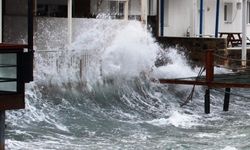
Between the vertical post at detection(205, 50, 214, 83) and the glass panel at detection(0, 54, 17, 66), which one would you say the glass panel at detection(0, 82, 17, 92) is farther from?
the vertical post at detection(205, 50, 214, 83)

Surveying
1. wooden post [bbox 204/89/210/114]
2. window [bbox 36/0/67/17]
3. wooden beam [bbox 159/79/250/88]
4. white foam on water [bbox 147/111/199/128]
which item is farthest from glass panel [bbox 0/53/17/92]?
window [bbox 36/0/67/17]

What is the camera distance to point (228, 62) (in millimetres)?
28641

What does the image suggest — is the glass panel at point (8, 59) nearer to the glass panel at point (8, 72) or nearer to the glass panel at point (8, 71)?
the glass panel at point (8, 71)

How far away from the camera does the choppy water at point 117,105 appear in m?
17.6

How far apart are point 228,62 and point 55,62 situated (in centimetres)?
928

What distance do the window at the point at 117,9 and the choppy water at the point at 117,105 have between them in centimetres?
87

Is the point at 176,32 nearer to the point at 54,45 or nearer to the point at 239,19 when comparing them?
the point at 239,19

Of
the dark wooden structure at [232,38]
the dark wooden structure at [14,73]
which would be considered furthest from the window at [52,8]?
the dark wooden structure at [14,73]

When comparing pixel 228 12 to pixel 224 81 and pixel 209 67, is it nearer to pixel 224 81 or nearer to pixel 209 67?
pixel 224 81

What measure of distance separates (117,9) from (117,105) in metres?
4.37

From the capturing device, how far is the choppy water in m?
17.6

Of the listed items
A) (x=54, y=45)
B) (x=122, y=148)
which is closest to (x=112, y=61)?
(x=54, y=45)

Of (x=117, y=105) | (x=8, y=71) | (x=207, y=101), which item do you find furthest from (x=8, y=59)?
(x=207, y=101)

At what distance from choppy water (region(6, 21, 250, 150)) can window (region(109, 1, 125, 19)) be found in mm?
871
